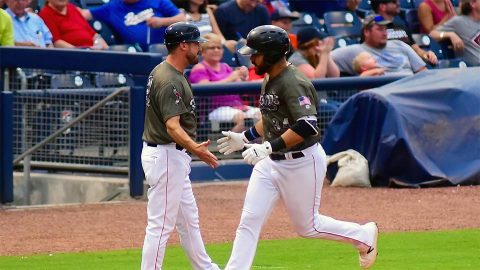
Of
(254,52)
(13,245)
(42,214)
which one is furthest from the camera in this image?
(42,214)

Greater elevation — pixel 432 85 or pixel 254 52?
pixel 254 52

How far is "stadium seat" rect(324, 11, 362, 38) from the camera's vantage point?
15539 millimetres

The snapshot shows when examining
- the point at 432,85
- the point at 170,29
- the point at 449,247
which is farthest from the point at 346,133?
the point at 170,29

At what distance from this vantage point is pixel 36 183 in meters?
11.9

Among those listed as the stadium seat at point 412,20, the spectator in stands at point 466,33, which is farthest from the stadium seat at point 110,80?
the stadium seat at point 412,20

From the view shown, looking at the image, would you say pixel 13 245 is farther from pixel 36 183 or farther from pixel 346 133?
pixel 346 133

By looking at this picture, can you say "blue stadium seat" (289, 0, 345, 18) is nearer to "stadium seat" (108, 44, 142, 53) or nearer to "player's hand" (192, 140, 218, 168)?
"stadium seat" (108, 44, 142, 53)

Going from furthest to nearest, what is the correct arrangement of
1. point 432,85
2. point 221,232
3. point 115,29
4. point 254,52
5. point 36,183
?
point 115,29, point 432,85, point 36,183, point 221,232, point 254,52

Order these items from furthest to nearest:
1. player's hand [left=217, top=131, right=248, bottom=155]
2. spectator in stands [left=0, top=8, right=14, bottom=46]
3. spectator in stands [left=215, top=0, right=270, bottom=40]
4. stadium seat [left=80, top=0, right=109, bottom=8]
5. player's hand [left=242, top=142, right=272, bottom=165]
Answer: stadium seat [left=80, top=0, right=109, bottom=8]
spectator in stands [left=215, top=0, right=270, bottom=40]
spectator in stands [left=0, top=8, right=14, bottom=46]
player's hand [left=217, top=131, right=248, bottom=155]
player's hand [left=242, top=142, right=272, bottom=165]

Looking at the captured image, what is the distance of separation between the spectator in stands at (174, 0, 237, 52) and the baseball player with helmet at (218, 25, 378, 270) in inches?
262

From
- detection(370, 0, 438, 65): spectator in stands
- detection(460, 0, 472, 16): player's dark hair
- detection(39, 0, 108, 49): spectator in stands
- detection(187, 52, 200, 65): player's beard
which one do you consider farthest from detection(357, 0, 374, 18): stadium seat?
detection(187, 52, 200, 65): player's beard

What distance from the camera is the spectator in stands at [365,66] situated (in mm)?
13531

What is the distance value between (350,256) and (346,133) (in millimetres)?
4150

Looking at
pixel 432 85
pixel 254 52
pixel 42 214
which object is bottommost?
pixel 42 214
